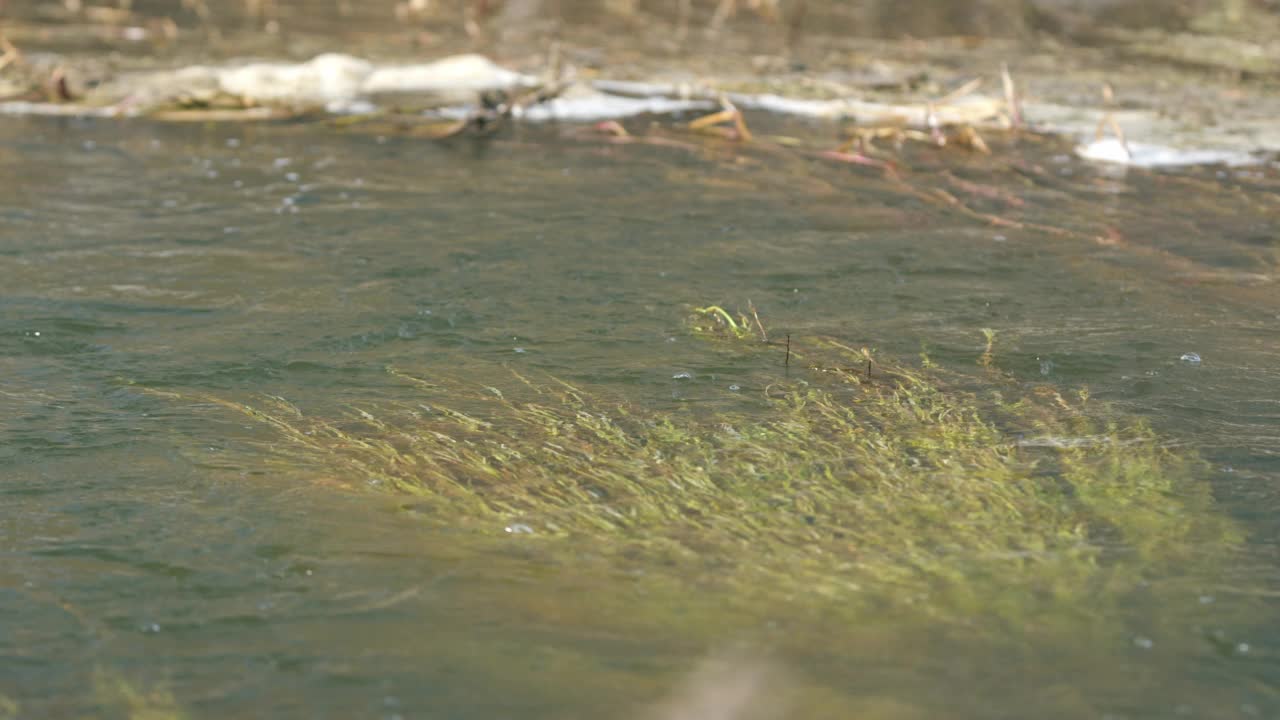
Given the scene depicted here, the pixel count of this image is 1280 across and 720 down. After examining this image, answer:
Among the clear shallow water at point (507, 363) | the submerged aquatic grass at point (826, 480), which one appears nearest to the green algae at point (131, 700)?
the clear shallow water at point (507, 363)

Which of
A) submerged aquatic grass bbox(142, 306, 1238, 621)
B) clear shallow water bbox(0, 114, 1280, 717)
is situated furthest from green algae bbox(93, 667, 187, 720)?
submerged aquatic grass bbox(142, 306, 1238, 621)

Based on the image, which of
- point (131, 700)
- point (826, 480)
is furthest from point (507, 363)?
point (131, 700)

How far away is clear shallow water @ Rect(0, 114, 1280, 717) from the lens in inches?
Answer: 101

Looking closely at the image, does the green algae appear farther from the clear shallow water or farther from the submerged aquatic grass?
the submerged aquatic grass

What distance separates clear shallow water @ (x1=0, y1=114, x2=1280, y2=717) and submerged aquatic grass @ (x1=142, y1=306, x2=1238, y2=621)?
90 mm

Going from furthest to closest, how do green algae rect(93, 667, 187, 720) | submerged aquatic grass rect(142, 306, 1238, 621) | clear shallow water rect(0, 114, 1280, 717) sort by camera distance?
submerged aquatic grass rect(142, 306, 1238, 621), clear shallow water rect(0, 114, 1280, 717), green algae rect(93, 667, 187, 720)

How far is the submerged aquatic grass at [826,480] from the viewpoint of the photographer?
2.92 m

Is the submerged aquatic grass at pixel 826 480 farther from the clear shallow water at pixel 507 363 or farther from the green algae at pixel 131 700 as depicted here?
the green algae at pixel 131 700

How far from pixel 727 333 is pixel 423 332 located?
41.8 inches

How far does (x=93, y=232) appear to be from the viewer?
6039 mm

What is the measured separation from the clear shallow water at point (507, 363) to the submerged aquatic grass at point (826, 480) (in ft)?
0.30

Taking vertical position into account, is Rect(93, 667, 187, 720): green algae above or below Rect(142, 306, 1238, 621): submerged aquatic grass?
below

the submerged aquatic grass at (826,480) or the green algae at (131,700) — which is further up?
the submerged aquatic grass at (826,480)

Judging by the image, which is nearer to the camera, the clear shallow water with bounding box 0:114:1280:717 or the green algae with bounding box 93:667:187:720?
the green algae with bounding box 93:667:187:720
